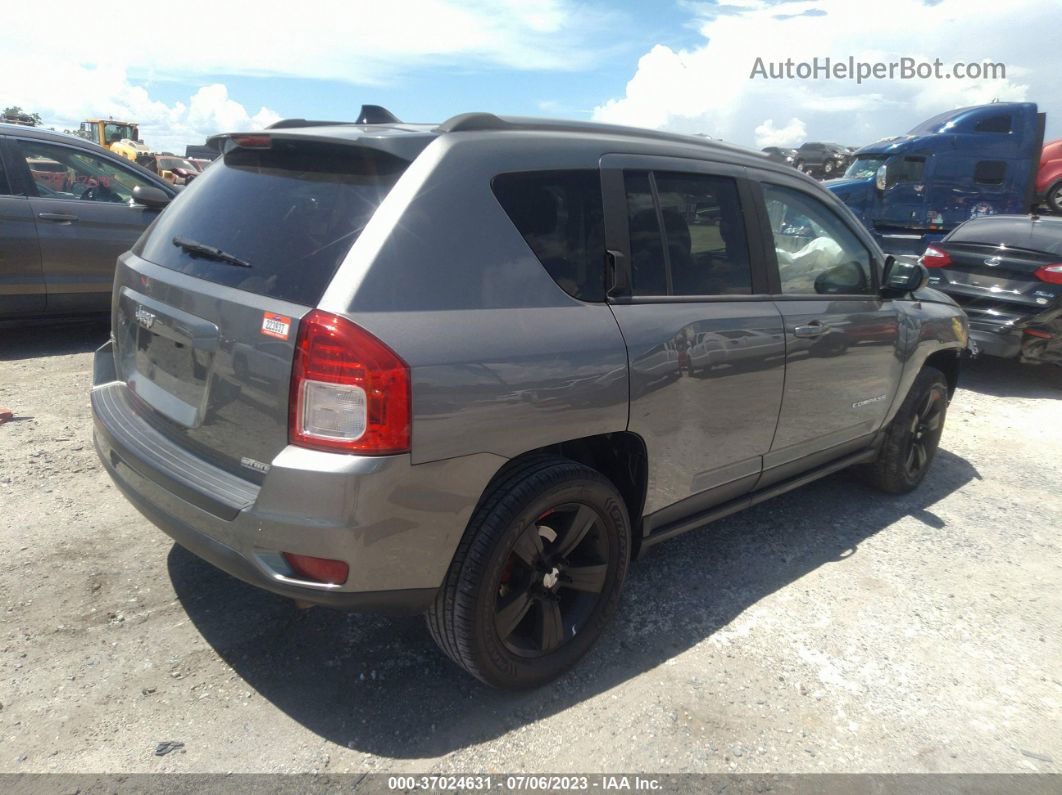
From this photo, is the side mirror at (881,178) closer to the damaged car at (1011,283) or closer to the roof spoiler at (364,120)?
the damaged car at (1011,283)

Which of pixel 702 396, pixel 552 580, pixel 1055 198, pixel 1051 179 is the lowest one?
pixel 552 580

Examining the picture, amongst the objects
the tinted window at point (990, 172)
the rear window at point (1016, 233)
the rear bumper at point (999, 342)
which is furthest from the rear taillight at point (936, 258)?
the tinted window at point (990, 172)

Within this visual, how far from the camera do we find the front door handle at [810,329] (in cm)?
341

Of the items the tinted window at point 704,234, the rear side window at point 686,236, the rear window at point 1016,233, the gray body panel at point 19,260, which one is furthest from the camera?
the rear window at point 1016,233

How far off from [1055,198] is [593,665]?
49.4 ft

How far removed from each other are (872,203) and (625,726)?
1281 centimetres

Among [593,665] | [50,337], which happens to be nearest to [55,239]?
[50,337]

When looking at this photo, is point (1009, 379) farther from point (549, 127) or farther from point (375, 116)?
point (375, 116)

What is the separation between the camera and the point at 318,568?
7.16 ft

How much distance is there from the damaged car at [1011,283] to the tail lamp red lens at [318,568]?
6765mm

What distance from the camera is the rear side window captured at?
288 centimetres

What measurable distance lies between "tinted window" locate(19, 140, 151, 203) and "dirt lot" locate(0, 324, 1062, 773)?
3.18 meters

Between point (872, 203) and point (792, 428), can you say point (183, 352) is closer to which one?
point (792, 428)

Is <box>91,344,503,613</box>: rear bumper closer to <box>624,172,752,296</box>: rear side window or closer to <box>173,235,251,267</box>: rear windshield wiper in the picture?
<box>173,235,251,267</box>: rear windshield wiper
